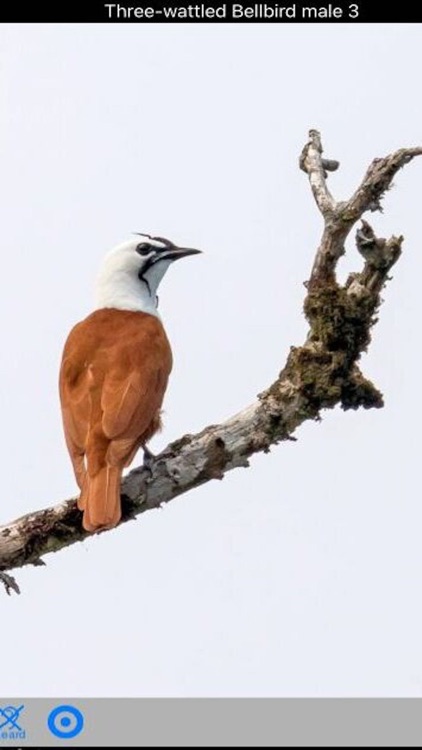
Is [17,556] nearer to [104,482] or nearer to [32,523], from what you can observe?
[32,523]

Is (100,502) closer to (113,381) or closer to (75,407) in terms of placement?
(75,407)

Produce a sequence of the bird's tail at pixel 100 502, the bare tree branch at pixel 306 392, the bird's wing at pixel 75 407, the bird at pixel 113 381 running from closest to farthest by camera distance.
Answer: the bird's tail at pixel 100 502, the bare tree branch at pixel 306 392, the bird at pixel 113 381, the bird's wing at pixel 75 407

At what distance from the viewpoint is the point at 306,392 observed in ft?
27.3

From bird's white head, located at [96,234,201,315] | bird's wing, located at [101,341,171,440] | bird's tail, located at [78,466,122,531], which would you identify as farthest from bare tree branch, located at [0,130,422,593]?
bird's white head, located at [96,234,201,315]

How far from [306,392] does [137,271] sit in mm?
2985

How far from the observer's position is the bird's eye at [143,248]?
10.8m

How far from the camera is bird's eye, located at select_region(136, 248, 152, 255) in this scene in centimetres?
1084

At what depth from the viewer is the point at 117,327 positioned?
9875mm

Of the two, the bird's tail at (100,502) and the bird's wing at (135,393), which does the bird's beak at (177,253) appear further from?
the bird's tail at (100,502)

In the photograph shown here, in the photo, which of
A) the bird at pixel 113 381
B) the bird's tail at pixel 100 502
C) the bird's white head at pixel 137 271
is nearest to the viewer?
the bird's tail at pixel 100 502

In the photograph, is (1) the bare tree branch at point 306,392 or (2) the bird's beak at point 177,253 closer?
(1) the bare tree branch at point 306,392

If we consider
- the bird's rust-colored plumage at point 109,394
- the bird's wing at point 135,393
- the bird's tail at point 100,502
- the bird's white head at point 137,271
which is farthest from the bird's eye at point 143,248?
the bird's tail at point 100,502

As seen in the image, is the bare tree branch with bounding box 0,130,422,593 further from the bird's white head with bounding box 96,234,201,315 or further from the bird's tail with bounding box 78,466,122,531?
the bird's white head with bounding box 96,234,201,315

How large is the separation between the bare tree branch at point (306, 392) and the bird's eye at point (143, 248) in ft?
8.46
